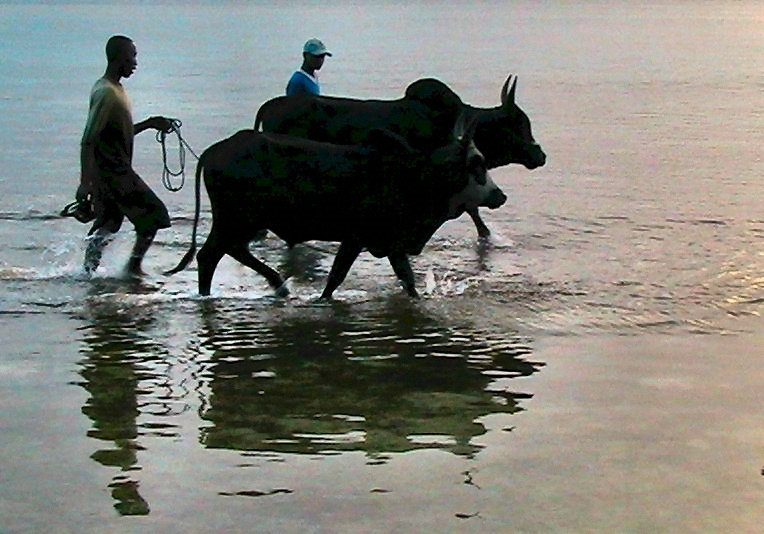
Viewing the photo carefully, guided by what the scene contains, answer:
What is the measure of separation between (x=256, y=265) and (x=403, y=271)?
0.87 metres

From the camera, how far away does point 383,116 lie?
36.0 ft

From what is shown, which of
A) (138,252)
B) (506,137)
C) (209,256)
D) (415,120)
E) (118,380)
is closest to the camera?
(118,380)

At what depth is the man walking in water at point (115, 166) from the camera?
977cm

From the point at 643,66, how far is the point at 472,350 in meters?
29.5

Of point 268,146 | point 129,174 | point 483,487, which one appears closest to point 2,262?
point 129,174

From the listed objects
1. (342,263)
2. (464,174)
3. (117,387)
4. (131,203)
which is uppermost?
(464,174)

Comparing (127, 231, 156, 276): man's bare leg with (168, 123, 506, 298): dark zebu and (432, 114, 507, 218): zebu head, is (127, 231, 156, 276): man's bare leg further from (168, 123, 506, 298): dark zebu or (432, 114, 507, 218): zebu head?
(432, 114, 507, 218): zebu head

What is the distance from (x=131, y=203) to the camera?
10.2m

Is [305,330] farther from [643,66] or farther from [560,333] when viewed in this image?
[643,66]

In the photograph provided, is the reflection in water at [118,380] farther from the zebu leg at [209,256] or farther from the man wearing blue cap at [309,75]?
the man wearing blue cap at [309,75]

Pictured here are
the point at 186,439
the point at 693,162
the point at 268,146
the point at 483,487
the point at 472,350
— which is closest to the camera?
the point at 483,487

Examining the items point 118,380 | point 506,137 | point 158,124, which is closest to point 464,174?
point 158,124

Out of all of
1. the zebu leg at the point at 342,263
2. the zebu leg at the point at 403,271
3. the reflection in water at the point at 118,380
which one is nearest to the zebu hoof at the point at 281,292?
the zebu leg at the point at 342,263

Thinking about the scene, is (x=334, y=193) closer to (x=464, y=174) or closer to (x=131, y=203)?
(x=464, y=174)
